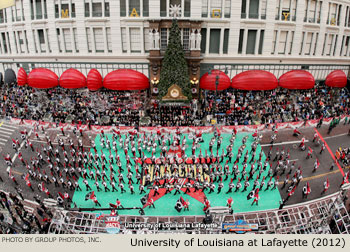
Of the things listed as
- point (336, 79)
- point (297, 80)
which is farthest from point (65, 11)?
point (336, 79)

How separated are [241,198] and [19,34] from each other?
116ft

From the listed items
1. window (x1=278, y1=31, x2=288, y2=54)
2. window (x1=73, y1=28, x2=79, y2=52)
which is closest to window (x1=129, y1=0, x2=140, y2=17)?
window (x1=73, y1=28, x2=79, y2=52)

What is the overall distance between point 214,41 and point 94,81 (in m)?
15.7

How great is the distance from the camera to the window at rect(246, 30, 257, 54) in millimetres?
30864

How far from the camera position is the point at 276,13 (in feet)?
99.1

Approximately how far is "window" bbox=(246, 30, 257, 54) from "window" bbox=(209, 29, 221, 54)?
3.92 metres

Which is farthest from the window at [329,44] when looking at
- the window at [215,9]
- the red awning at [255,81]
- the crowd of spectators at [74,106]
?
the crowd of spectators at [74,106]

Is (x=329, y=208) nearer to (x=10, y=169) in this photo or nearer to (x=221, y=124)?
(x=221, y=124)

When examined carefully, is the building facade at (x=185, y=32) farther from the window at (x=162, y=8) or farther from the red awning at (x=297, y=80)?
the red awning at (x=297, y=80)

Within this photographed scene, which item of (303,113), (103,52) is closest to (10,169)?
(103,52)

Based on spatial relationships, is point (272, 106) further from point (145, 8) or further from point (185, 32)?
point (145, 8)

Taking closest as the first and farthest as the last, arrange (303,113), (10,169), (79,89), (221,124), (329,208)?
(329,208) → (10,169) → (221,124) → (303,113) → (79,89)

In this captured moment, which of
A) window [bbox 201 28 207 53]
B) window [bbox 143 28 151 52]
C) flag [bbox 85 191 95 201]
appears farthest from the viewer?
window [bbox 201 28 207 53]

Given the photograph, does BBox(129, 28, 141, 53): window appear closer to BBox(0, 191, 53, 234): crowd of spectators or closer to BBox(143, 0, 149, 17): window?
BBox(143, 0, 149, 17): window
